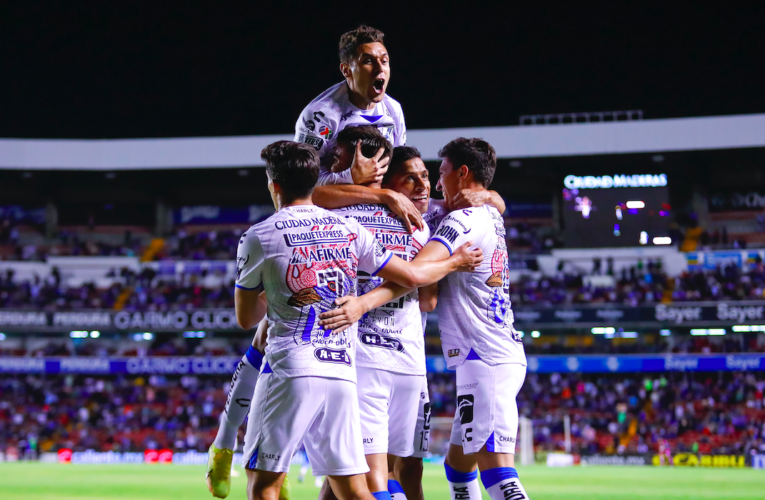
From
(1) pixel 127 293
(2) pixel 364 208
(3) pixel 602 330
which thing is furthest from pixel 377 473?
(1) pixel 127 293

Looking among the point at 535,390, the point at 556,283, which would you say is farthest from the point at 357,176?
the point at 556,283

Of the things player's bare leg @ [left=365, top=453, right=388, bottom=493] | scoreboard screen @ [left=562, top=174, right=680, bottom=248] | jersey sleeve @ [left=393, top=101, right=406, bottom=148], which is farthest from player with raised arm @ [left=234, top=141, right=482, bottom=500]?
scoreboard screen @ [left=562, top=174, right=680, bottom=248]

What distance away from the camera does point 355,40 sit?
17.4ft

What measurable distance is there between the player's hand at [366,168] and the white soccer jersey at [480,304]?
20.2 inches

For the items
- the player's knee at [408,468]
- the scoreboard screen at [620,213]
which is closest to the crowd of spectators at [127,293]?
the scoreboard screen at [620,213]

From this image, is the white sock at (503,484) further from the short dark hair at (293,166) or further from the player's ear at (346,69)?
the player's ear at (346,69)

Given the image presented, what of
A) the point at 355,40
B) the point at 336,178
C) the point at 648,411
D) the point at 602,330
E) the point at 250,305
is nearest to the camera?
the point at 250,305

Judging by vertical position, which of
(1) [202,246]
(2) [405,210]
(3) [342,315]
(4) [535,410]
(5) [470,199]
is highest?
(1) [202,246]

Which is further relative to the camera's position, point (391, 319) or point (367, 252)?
point (391, 319)

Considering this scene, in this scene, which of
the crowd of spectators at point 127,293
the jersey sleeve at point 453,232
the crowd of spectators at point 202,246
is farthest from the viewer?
the crowd of spectators at point 202,246

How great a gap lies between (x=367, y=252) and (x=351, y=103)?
1564mm

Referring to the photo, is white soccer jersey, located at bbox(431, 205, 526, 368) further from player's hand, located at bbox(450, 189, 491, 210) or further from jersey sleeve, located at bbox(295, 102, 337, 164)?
jersey sleeve, located at bbox(295, 102, 337, 164)

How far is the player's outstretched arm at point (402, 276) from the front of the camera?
4066mm

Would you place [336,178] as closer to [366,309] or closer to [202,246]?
[366,309]
